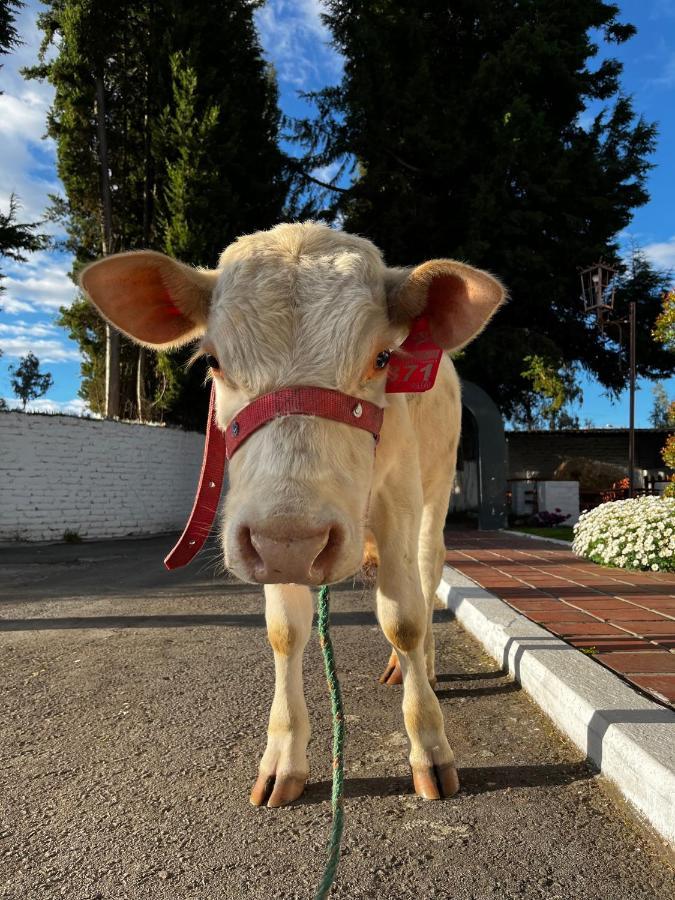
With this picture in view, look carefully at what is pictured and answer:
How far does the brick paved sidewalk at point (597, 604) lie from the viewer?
311 cm

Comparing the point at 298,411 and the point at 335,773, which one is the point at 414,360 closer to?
the point at 298,411

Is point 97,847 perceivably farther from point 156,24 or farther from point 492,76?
point 156,24

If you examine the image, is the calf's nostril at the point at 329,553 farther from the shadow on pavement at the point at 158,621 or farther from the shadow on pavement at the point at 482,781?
the shadow on pavement at the point at 158,621

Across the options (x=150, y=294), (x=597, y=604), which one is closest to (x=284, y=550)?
(x=150, y=294)

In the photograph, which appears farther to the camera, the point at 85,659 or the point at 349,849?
the point at 85,659

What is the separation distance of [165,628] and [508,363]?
1372 cm

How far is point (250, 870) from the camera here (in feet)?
5.78

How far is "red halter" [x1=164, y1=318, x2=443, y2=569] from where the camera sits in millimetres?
1743

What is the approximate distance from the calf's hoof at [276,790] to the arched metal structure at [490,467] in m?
11.7

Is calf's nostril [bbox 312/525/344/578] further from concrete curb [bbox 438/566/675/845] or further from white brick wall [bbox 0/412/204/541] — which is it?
white brick wall [bbox 0/412/204/541]

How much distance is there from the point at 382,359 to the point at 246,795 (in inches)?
62.4

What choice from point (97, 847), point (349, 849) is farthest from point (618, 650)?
point (97, 847)

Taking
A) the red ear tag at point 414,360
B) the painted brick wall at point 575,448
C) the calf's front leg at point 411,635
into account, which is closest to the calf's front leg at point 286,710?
the calf's front leg at point 411,635

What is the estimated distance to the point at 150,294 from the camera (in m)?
Answer: 2.28
